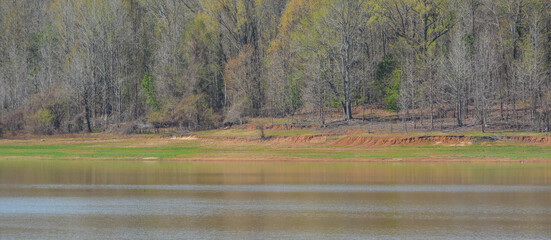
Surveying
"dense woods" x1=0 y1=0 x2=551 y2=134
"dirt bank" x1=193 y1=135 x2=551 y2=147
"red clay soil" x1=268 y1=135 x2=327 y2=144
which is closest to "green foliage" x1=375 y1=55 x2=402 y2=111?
"dense woods" x1=0 y1=0 x2=551 y2=134

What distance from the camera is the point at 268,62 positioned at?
89.4 m

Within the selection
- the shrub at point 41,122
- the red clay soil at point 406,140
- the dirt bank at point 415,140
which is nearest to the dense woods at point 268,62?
the shrub at point 41,122

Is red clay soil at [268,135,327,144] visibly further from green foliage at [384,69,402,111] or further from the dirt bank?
green foliage at [384,69,402,111]

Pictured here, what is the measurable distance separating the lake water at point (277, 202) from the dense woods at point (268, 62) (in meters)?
29.3

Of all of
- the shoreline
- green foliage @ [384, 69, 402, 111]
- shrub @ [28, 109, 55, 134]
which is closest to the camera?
the shoreline

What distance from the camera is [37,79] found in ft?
319

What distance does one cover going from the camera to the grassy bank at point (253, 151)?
53281mm

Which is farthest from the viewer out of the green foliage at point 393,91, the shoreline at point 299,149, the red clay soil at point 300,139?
the green foliage at point 393,91

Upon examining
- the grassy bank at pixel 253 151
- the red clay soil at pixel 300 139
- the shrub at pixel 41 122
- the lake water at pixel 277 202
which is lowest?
the lake water at pixel 277 202

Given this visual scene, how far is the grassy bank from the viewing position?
53281 millimetres

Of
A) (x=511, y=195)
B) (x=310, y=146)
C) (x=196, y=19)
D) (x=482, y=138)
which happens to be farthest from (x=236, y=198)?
(x=196, y=19)

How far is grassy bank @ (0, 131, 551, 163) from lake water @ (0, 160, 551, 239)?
636cm

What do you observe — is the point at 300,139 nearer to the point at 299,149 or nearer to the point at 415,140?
the point at 299,149

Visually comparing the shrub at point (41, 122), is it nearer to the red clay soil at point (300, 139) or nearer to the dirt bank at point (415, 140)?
the red clay soil at point (300, 139)
